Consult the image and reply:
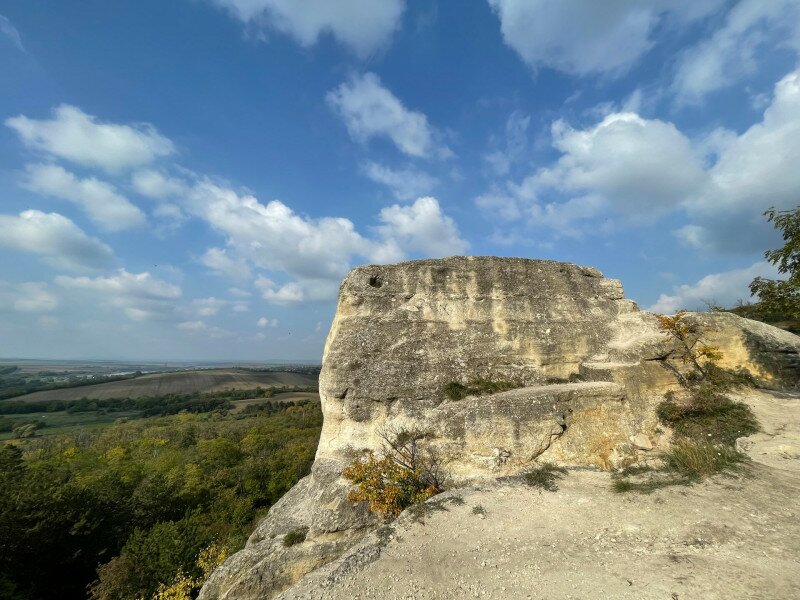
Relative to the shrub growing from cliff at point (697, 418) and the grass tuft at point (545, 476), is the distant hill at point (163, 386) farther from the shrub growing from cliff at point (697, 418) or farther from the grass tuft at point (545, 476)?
the shrub growing from cliff at point (697, 418)

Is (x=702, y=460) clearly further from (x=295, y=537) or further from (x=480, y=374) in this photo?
(x=295, y=537)

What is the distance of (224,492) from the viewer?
29.3m

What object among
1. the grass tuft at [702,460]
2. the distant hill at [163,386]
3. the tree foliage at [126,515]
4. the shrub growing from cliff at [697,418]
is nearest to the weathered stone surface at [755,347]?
the shrub growing from cliff at [697,418]

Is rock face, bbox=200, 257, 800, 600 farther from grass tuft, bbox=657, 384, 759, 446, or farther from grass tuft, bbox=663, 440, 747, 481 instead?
grass tuft, bbox=663, 440, 747, 481

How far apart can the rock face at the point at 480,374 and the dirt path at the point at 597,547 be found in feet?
5.76

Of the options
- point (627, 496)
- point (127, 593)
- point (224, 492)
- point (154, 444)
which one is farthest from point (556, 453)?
point (154, 444)

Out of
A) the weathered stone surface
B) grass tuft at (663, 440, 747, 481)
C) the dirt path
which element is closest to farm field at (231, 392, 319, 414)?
the weathered stone surface

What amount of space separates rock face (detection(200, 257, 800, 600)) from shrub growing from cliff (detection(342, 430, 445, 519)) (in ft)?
1.14

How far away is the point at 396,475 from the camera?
29.6 feet

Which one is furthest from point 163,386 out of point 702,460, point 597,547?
point 702,460

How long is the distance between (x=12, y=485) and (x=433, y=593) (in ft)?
78.7

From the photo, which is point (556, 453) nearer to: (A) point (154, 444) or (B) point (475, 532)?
(B) point (475, 532)

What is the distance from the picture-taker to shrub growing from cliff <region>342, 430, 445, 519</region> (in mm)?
8688

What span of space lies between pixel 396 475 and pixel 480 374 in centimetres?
426
